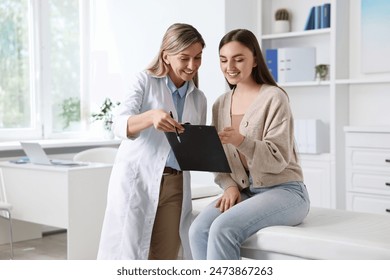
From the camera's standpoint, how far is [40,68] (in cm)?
499

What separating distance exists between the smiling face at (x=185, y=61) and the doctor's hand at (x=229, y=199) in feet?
1.40

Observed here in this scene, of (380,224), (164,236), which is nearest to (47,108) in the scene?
(164,236)

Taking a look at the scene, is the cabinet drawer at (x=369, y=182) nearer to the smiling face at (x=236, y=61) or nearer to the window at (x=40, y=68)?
the smiling face at (x=236, y=61)

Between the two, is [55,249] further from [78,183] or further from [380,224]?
[380,224]

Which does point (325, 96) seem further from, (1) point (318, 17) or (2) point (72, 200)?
(2) point (72, 200)

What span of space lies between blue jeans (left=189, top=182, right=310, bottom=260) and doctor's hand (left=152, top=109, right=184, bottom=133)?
357mm

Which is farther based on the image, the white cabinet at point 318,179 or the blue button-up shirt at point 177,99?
the white cabinet at point 318,179

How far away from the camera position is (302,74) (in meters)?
4.60

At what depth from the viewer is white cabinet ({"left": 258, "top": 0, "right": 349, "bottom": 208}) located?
435cm

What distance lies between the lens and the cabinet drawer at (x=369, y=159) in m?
3.96

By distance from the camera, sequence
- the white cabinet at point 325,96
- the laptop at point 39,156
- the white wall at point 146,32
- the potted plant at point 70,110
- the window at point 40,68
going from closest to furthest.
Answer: the laptop at point 39,156 → the white cabinet at point 325,96 → the white wall at point 146,32 → the window at point 40,68 → the potted plant at point 70,110

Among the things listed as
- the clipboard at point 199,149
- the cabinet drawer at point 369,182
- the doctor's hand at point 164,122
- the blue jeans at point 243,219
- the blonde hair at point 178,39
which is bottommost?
the cabinet drawer at point 369,182

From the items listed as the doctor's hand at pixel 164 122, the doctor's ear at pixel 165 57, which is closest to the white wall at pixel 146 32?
the doctor's ear at pixel 165 57

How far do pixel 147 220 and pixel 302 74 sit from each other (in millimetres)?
2621
